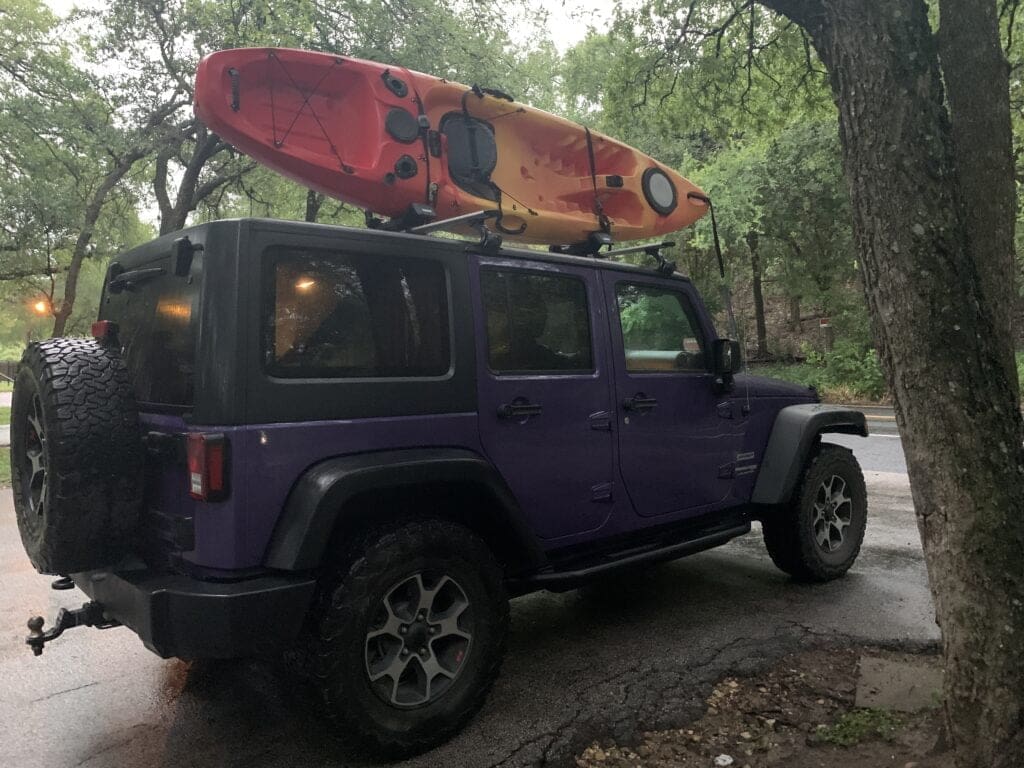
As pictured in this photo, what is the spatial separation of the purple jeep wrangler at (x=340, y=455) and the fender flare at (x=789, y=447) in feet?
3.68

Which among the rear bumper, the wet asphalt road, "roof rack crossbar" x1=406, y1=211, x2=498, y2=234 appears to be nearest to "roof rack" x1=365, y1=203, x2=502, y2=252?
"roof rack crossbar" x1=406, y1=211, x2=498, y2=234

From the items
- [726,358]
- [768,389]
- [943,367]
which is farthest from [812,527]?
[943,367]

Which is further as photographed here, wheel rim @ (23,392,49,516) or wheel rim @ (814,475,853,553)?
wheel rim @ (814,475,853,553)

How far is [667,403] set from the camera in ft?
13.1

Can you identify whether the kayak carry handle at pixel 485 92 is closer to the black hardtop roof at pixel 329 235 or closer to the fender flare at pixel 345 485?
the black hardtop roof at pixel 329 235

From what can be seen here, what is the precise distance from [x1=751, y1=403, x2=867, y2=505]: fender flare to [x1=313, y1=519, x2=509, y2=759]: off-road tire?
2.12 m

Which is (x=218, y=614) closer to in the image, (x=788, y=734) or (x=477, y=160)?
(x=788, y=734)

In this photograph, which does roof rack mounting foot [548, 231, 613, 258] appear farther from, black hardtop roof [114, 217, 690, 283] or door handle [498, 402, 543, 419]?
door handle [498, 402, 543, 419]

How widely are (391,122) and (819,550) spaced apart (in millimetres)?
3635

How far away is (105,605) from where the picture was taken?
2.80m

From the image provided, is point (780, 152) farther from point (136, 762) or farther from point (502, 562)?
point (136, 762)

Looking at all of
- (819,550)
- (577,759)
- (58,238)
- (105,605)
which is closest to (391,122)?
(105,605)

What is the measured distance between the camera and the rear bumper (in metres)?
2.43

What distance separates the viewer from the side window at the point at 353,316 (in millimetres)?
2705
